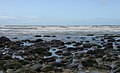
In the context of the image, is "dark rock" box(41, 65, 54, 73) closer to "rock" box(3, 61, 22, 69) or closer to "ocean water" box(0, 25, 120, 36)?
"rock" box(3, 61, 22, 69)

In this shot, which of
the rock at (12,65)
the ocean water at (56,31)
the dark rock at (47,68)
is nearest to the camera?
the dark rock at (47,68)

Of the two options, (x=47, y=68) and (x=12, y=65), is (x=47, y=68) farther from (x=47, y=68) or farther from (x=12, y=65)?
(x=12, y=65)

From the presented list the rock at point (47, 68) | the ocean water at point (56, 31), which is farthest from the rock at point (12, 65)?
the ocean water at point (56, 31)

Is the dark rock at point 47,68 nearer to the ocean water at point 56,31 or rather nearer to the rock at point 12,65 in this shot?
the rock at point 12,65

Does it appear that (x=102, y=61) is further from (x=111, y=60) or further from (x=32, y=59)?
(x=32, y=59)

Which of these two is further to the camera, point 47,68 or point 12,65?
point 12,65

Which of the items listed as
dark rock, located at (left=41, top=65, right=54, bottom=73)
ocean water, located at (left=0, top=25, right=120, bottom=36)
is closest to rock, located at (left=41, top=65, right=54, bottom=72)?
dark rock, located at (left=41, top=65, right=54, bottom=73)

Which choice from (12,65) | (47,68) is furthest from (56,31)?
(47,68)

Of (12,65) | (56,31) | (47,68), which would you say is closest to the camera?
(47,68)

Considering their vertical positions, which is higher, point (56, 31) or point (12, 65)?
point (12, 65)

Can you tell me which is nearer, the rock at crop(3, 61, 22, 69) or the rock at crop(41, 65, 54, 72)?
the rock at crop(41, 65, 54, 72)

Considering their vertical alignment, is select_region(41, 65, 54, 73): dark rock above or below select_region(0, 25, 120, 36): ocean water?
above

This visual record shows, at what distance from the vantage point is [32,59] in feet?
58.5

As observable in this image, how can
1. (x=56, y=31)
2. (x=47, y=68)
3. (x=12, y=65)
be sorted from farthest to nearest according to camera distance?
(x=56, y=31), (x=12, y=65), (x=47, y=68)
